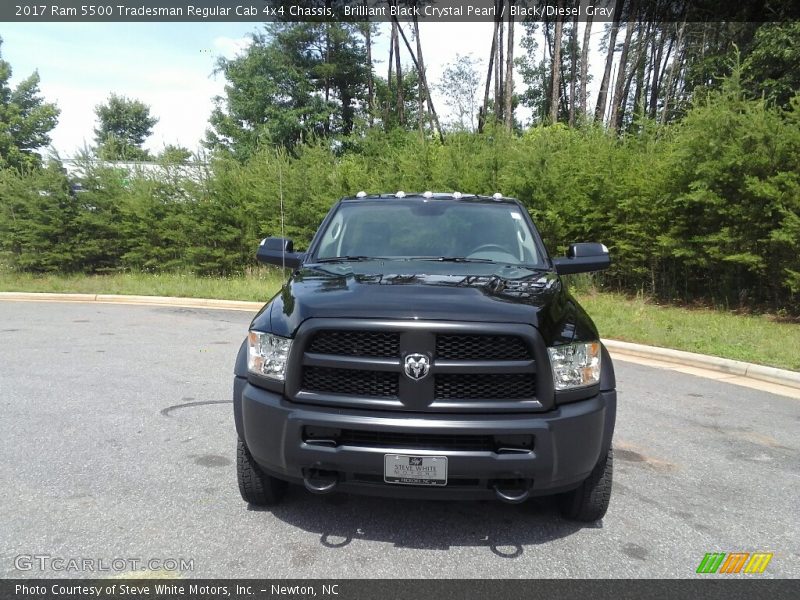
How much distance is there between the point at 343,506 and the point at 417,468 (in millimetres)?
928

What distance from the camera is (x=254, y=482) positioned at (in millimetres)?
3279

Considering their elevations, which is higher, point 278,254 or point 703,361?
point 278,254

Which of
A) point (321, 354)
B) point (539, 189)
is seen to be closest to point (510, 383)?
point (321, 354)

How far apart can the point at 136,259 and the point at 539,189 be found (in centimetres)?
1221

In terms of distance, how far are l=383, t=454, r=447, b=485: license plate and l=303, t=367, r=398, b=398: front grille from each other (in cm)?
29

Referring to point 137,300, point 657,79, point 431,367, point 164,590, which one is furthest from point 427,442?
point 657,79

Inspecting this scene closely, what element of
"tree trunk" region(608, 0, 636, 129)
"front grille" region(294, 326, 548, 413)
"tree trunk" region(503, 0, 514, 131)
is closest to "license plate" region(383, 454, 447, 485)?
"front grille" region(294, 326, 548, 413)

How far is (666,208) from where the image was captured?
41.9 ft

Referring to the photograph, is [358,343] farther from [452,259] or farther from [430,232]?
[430,232]

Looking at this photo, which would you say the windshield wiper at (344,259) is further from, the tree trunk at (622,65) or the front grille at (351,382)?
the tree trunk at (622,65)

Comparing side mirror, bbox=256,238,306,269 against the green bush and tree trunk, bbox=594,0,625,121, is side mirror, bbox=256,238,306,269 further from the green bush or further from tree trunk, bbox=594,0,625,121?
tree trunk, bbox=594,0,625,121

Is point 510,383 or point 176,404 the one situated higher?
point 510,383

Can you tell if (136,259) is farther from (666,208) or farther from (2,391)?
(666,208)

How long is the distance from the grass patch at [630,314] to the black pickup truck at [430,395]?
19.4 ft
